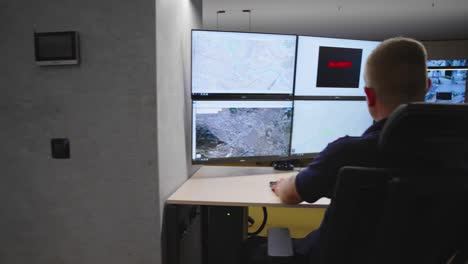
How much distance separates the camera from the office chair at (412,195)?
0.80 m

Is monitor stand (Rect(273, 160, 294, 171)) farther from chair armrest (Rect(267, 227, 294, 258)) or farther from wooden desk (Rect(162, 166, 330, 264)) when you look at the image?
chair armrest (Rect(267, 227, 294, 258))

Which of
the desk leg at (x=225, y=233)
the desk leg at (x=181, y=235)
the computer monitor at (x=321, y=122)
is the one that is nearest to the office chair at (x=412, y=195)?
the desk leg at (x=225, y=233)

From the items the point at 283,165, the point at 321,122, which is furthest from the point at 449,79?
the point at 283,165

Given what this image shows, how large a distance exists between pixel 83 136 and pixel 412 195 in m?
1.38

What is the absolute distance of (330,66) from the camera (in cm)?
212

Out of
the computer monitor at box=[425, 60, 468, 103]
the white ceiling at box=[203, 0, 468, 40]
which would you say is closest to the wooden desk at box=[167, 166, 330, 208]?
the white ceiling at box=[203, 0, 468, 40]

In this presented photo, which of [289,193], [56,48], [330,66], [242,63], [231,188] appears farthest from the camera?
[330,66]

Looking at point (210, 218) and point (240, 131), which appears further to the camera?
point (240, 131)

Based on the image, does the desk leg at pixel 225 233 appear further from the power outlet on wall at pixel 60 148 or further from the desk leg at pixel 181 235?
the power outlet on wall at pixel 60 148

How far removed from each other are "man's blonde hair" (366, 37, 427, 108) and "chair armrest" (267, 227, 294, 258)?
Answer: 635 millimetres

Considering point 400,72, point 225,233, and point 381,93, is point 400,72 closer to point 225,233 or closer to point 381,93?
point 381,93

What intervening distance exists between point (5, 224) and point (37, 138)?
19.5 inches

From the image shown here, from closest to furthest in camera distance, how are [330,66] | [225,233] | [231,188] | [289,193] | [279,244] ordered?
[279,244]
[289,193]
[225,233]
[231,188]
[330,66]

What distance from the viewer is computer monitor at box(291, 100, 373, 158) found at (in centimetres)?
211
